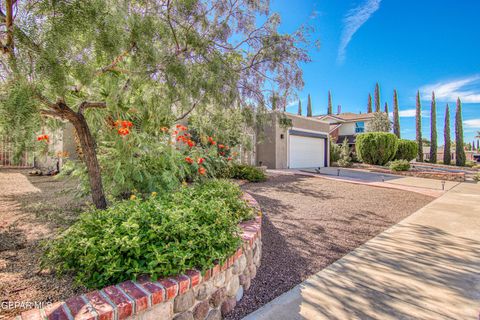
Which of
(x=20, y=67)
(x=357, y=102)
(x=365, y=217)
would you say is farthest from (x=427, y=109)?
(x=20, y=67)

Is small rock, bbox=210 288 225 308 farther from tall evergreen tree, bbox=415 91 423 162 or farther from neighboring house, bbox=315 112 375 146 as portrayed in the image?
tall evergreen tree, bbox=415 91 423 162

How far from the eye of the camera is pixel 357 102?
142ft

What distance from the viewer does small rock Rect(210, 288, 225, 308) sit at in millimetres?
2176

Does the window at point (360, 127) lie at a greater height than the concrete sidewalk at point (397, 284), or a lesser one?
greater

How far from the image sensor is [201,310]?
2059 millimetres

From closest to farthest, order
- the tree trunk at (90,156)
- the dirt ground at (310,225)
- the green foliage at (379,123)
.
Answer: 1. the dirt ground at (310,225)
2. the tree trunk at (90,156)
3. the green foliage at (379,123)

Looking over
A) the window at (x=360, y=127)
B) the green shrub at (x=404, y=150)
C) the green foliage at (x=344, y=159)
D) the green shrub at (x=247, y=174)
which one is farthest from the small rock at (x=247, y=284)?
the window at (x=360, y=127)

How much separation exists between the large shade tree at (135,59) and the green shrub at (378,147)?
17751 millimetres

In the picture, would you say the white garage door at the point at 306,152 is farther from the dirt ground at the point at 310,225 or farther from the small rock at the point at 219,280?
the small rock at the point at 219,280

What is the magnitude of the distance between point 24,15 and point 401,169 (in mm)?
19261

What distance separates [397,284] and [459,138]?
38.0 meters

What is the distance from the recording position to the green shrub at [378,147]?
20391 millimetres

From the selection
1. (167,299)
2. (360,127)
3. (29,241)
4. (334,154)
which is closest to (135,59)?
(29,241)

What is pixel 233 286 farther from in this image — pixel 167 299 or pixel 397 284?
pixel 397 284
